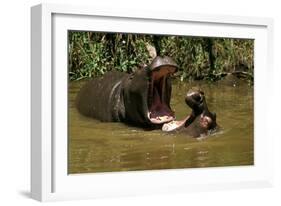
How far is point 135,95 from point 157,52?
289mm

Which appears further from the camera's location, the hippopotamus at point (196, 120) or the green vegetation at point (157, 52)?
the hippopotamus at point (196, 120)

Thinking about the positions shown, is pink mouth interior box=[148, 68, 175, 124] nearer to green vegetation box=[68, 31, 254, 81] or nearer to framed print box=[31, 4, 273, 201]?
framed print box=[31, 4, 273, 201]

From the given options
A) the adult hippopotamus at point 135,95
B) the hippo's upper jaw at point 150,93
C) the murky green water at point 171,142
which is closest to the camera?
the murky green water at point 171,142

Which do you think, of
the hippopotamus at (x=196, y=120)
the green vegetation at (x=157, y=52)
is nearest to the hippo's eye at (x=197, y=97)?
the hippopotamus at (x=196, y=120)

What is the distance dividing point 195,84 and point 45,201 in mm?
1209

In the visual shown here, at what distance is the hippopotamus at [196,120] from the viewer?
536 centimetres

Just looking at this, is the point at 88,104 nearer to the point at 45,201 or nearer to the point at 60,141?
the point at 60,141

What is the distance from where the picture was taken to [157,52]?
207 inches

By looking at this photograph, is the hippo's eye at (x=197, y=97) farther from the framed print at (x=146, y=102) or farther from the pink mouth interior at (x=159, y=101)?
the pink mouth interior at (x=159, y=101)

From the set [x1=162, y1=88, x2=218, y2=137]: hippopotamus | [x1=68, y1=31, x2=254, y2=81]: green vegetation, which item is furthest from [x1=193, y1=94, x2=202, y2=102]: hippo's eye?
[x1=68, y1=31, x2=254, y2=81]: green vegetation

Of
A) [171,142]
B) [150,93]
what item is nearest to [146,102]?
[150,93]

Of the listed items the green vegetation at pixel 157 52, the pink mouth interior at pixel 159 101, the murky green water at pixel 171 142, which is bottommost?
the murky green water at pixel 171 142

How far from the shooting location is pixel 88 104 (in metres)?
5.07

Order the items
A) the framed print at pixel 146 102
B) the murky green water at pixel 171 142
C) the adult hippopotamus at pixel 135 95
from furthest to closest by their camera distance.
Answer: the adult hippopotamus at pixel 135 95, the murky green water at pixel 171 142, the framed print at pixel 146 102
